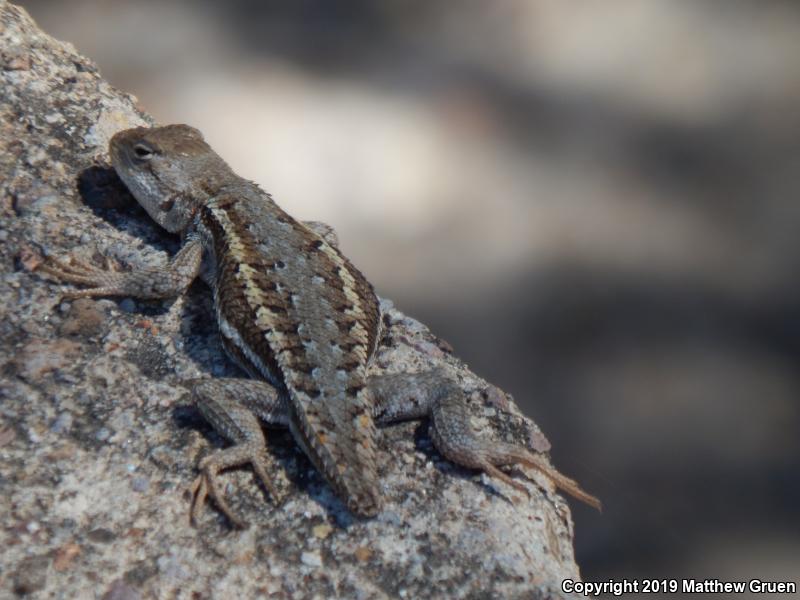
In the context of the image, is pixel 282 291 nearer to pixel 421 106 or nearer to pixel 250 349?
pixel 250 349

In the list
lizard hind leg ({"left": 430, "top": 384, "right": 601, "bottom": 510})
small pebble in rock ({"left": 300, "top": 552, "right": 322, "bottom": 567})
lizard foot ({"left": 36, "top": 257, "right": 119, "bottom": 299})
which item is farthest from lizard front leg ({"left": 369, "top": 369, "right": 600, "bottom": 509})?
lizard foot ({"left": 36, "top": 257, "right": 119, "bottom": 299})

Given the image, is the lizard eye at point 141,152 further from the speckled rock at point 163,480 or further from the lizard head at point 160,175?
the speckled rock at point 163,480

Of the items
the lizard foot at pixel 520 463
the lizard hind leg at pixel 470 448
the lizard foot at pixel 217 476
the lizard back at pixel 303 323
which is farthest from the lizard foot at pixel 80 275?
the lizard foot at pixel 520 463

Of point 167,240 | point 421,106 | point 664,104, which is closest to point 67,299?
point 167,240

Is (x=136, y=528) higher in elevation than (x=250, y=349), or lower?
lower

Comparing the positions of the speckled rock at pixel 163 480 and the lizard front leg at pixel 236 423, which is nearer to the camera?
the speckled rock at pixel 163 480

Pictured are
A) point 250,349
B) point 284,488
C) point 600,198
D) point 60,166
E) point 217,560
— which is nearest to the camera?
point 217,560
